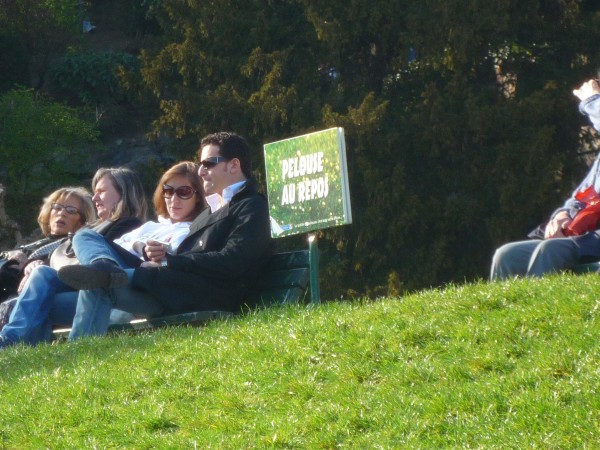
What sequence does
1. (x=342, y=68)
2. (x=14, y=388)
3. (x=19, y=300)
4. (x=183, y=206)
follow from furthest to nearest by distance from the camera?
(x=342, y=68)
(x=183, y=206)
(x=19, y=300)
(x=14, y=388)

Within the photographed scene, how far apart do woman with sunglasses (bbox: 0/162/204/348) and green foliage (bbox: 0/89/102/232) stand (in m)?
16.7

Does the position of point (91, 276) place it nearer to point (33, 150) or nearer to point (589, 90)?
point (589, 90)

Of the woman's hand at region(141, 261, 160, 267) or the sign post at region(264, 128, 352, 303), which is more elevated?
the sign post at region(264, 128, 352, 303)

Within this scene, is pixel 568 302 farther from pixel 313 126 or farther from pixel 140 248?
pixel 313 126

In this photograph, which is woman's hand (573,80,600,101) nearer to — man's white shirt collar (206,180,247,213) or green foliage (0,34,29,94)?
man's white shirt collar (206,180,247,213)

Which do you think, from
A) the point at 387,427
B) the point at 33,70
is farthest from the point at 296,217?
the point at 33,70

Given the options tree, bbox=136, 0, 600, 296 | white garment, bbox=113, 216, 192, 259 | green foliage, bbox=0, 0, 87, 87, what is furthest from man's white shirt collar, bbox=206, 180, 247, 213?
green foliage, bbox=0, 0, 87, 87

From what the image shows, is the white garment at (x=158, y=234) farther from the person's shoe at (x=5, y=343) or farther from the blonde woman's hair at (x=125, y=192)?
the person's shoe at (x=5, y=343)

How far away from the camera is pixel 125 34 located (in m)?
35.5

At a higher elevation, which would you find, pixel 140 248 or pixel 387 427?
pixel 140 248

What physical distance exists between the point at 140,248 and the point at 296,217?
169 centimetres

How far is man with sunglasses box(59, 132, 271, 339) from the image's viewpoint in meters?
8.62

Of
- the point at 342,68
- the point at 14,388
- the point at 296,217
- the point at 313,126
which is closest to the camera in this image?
the point at 14,388

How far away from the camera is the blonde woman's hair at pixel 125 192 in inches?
406
